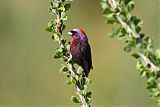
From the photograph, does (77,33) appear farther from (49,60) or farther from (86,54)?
(49,60)

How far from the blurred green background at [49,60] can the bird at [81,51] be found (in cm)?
454

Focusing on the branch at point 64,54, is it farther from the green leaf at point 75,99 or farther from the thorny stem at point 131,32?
the thorny stem at point 131,32

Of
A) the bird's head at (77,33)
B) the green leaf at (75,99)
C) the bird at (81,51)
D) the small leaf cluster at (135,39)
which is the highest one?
the bird's head at (77,33)

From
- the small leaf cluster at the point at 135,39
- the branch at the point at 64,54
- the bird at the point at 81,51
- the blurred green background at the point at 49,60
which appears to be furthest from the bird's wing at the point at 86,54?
the blurred green background at the point at 49,60

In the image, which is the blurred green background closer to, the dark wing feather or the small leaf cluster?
the dark wing feather

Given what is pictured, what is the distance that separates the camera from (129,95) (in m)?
6.02

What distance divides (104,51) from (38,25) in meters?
0.96

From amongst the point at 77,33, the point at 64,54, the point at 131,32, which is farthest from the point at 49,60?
the point at 131,32

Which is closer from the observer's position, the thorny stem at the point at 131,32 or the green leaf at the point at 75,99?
the thorny stem at the point at 131,32

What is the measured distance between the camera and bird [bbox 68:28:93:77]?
3.87ft

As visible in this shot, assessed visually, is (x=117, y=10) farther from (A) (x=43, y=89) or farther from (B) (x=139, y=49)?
(A) (x=43, y=89)

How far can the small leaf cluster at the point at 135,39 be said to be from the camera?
0.68 meters

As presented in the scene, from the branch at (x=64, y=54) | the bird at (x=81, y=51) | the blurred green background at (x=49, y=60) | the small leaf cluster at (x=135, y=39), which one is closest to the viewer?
the small leaf cluster at (x=135, y=39)

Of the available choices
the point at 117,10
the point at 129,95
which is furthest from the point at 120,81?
the point at 117,10
